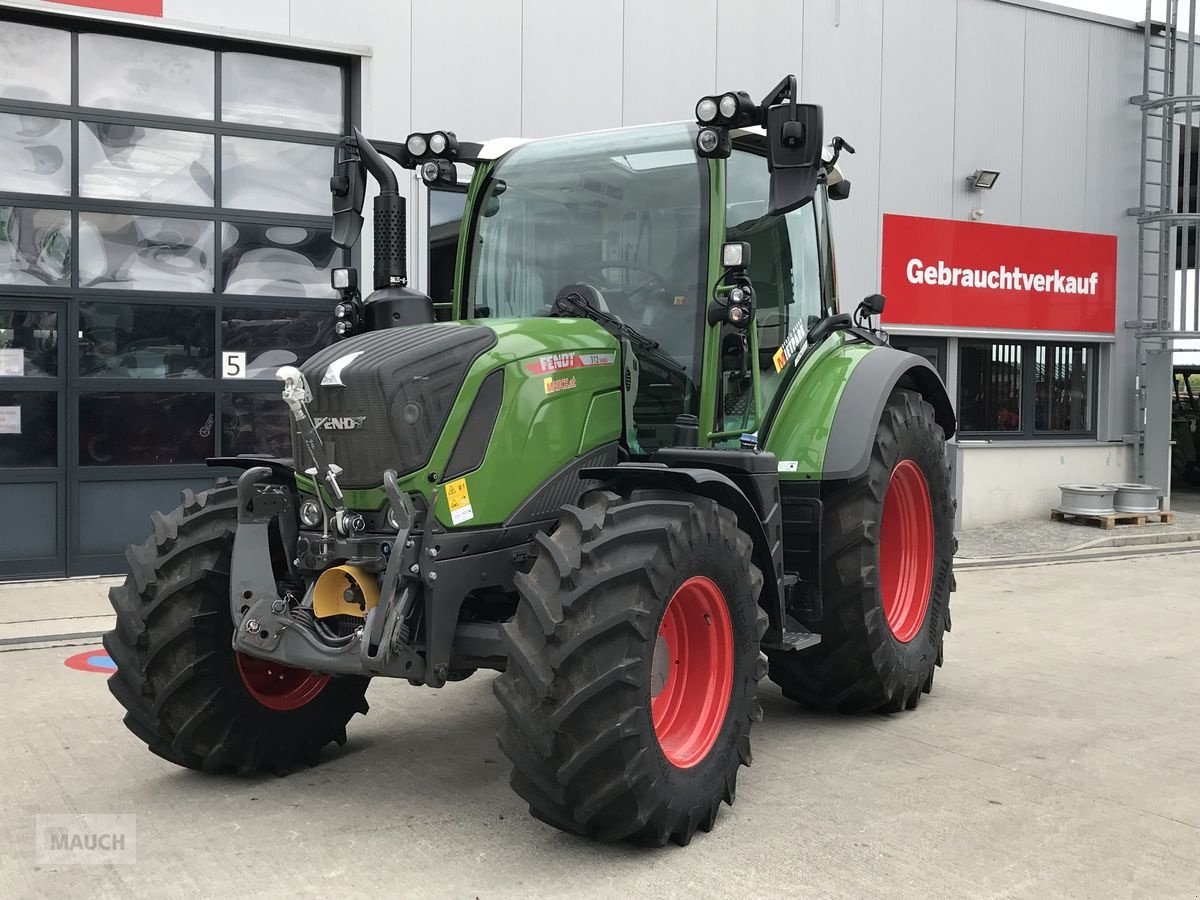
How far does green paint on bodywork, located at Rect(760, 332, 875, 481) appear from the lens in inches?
208

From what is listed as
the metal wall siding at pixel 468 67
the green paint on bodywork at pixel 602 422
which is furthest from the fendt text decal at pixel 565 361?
the metal wall siding at pixel 468 67

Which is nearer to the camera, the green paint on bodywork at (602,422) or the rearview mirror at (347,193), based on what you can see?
the green paint on bodywork at (602,422)

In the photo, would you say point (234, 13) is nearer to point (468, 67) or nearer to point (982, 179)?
point (468, 67)

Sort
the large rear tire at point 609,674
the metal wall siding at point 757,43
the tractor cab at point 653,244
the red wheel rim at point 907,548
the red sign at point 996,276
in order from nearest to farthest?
the large rear tire at point 609,674
the tractor cab at point 653,244
the red wheel rim at point 907,548
the metal wall siding at point 757,43
the red sign at point 996,276

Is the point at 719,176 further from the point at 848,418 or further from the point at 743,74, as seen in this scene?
the point at 743,74

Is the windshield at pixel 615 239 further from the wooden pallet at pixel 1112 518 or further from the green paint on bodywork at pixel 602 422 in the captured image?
the wooden pallet at pixel 1112 518

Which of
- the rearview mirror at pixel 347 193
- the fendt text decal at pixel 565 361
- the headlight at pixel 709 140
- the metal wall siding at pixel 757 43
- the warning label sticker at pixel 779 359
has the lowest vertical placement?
the fendt text decal at pixel 565 361

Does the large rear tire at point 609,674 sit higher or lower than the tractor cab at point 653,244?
lower

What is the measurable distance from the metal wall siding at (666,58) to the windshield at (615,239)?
235 inches

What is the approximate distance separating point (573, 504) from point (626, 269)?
3.67ft

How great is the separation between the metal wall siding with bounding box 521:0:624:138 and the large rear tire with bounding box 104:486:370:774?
687 cm

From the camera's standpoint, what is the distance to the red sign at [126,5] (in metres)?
9.00

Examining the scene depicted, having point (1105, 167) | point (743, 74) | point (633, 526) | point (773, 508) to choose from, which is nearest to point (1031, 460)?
point (1105, 167)

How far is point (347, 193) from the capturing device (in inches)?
205
